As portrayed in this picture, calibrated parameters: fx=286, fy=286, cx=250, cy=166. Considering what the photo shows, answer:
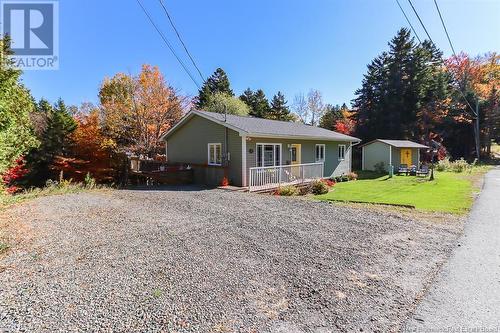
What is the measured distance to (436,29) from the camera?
9648mm

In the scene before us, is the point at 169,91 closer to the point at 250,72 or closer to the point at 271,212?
the point at 250,72

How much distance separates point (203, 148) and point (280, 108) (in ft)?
100

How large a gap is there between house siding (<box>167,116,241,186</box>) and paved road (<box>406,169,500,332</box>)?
9.92m

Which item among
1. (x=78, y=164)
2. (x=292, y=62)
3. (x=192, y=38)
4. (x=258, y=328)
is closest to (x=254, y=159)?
(x=192, y=38)

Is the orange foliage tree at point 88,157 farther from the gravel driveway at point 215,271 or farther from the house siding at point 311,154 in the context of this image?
the gravel driveway at point 215,271

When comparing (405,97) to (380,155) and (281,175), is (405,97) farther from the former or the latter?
(281,175)

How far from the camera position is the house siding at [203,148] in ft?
46.8

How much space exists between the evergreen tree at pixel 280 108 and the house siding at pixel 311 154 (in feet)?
73.5

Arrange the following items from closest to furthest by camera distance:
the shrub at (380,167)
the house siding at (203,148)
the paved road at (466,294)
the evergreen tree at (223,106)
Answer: the paved road at (466,294), the house siding at (203,148), the shrub at (380,167), the evergreen tree at (223,106)

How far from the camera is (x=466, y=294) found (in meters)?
3.73

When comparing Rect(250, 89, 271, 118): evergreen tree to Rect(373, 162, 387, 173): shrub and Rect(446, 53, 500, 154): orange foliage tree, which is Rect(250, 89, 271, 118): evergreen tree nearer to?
Rect(373, 162, 387, 173): shrub

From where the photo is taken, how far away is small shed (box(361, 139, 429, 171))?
2441cm

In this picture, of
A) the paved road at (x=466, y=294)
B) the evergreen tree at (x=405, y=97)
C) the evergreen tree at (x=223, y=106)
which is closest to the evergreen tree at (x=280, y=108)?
the evergreen tree at (x=405, y=97)

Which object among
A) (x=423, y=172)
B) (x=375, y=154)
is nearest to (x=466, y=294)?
(x=423, y=172)
